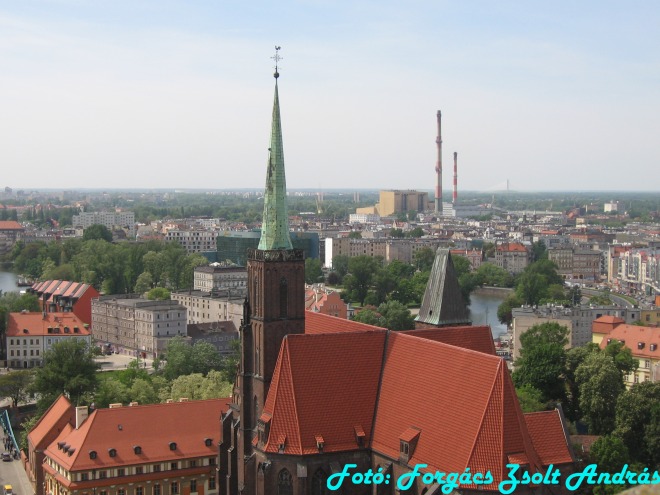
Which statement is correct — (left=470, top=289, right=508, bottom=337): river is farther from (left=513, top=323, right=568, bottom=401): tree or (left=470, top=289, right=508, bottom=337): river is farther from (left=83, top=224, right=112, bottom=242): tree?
(left=83, top=224, right=112, bottom=242): tree

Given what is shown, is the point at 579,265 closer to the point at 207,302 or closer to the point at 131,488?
the point at 207,302

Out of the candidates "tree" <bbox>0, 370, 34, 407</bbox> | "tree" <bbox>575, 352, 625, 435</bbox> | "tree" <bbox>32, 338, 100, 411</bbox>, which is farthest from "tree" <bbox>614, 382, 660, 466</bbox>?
"tree" <bbox>0, 370, 34, 407</bbox>

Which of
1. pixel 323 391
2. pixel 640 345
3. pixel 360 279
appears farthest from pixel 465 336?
pixel 360 279

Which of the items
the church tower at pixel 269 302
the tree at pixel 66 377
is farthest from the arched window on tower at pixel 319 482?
the tree at pixel 66 377

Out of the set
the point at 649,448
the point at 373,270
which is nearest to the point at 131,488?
the point at 649,448

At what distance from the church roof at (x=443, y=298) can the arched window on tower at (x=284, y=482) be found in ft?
49.1

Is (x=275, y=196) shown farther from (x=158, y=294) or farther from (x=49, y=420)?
(x=158, y=294)

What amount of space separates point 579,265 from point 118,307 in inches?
4287

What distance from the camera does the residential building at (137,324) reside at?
93.6 meters

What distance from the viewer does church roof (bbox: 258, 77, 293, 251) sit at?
133 ft

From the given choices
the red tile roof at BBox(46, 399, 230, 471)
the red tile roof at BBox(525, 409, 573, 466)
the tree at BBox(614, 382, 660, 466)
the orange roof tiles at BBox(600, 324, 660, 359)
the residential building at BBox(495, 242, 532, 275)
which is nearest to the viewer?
the red tile roof at BBox(525, 409, 573, 466)

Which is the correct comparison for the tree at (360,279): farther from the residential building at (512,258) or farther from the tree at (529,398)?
the tree at (529,398)

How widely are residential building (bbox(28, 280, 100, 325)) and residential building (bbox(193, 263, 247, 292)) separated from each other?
1922cm

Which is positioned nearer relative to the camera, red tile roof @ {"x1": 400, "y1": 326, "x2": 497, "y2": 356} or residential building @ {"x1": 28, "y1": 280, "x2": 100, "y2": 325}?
red tile roof @ {"x1": 400, "y1": 326, "x2": 497, "y2": 356}
